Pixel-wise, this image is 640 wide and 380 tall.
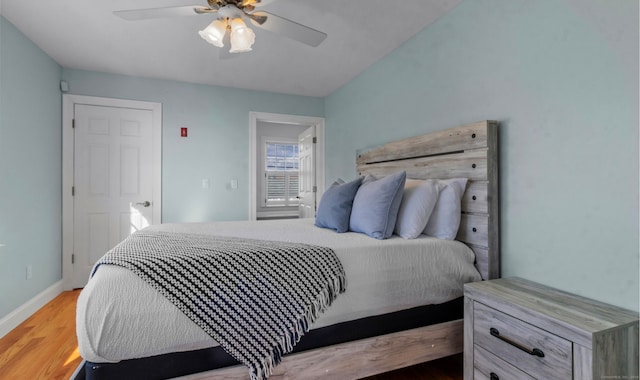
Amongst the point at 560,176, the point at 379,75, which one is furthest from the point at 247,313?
the point at 379,75

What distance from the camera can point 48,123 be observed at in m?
2.90

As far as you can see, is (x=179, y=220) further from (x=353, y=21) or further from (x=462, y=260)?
(x=462, y=260)

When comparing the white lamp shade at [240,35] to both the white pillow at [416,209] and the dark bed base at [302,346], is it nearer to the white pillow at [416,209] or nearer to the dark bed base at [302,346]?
the white pillow at [416,209]

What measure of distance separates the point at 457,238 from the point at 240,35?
1818 millimetres

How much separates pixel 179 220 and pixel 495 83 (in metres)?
3.35

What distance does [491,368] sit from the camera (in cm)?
140

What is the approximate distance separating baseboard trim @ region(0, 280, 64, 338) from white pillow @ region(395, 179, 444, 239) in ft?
9.50

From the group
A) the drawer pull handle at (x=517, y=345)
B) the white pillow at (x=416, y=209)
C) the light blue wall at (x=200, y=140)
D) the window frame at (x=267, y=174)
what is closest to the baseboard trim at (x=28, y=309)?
the light blue wall at (x=200, y=140)

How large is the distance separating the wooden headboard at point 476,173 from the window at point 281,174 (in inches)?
161

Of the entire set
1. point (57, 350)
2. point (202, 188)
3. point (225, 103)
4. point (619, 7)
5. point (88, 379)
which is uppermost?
point (225, 103)

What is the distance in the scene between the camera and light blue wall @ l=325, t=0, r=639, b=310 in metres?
1.26

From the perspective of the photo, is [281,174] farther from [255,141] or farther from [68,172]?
[68,172]

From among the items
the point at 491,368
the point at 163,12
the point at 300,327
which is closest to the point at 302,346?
the point at 300,327

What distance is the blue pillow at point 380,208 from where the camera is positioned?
5.99ft
